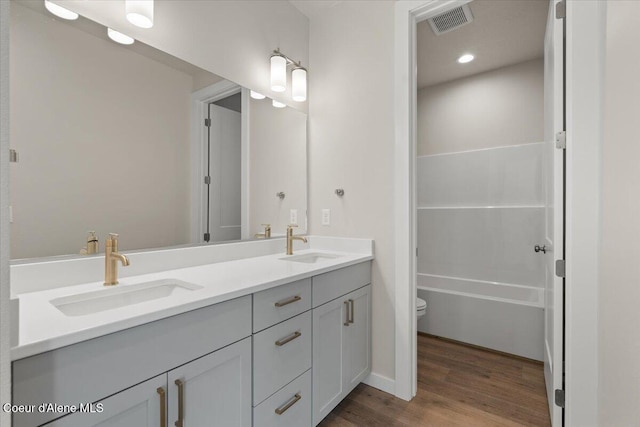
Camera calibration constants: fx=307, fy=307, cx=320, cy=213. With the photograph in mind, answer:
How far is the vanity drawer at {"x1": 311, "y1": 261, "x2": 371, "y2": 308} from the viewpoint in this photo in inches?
58.1

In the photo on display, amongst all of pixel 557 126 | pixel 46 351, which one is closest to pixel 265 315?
pixel 46 351

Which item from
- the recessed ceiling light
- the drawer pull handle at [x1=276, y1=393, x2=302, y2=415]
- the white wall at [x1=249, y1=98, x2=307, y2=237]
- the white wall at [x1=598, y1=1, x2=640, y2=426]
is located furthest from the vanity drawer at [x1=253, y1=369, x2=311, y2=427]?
the recessed ceiling light

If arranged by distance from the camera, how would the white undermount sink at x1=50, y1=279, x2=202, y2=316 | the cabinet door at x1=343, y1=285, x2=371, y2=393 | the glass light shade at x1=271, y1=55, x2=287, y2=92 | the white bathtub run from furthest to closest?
the white bathtub < the glass light shade at x1=271, y1=55, x2=287, y2=92 < the cabinet door at x1=343, y1=285, x2=371, y2=393 < the white undermount sink at x1=50, y1=279, x2=202, y2=316

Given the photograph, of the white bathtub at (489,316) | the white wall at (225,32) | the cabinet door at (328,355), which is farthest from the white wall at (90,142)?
the white bathtub at (489,316)

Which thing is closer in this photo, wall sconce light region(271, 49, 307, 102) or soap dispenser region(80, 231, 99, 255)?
soap dispenser region(80, 231, 99, 255)

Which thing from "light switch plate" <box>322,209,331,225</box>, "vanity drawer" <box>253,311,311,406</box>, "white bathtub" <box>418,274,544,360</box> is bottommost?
"white bathtub" <box>418,274,544,360</box>

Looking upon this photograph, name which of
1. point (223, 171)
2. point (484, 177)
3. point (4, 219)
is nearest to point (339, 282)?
point (223, 171)

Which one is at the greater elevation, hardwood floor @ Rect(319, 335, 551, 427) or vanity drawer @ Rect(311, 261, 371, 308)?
vanity drawer @ Rect(311, 261, 371, 308)

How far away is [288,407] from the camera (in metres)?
1.29

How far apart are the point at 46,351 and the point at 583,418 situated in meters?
1.92

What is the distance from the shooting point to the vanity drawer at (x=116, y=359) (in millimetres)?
649

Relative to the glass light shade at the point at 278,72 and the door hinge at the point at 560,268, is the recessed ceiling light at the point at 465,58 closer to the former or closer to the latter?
the glass light shade at the point at 278,72

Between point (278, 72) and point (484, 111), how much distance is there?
7.22 ft

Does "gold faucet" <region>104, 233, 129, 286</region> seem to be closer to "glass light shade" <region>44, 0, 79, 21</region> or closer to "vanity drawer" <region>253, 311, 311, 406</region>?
"vanity drawer" <region>253, 311, 311, 406</region>
